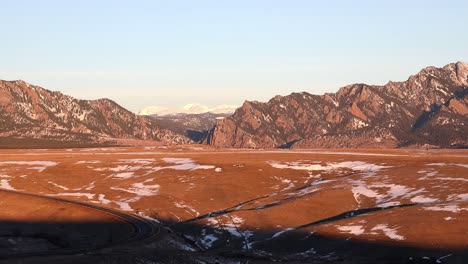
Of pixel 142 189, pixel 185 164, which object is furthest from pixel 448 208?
pixel 185 164

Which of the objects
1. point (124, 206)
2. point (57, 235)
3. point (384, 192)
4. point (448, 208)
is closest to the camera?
point (57, 235)

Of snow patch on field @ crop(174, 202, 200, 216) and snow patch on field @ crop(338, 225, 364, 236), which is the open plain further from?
snow patch on field @ crop(174, 202, 200, 216)

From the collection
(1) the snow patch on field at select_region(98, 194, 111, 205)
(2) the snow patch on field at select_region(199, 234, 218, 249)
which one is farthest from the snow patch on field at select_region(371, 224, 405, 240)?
(1) the snow patch on field at select_region(98, 194, 111, 205)

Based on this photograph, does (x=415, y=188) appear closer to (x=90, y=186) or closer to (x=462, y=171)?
(x=462, y=171)

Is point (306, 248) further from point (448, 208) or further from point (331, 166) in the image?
point (331, 166)

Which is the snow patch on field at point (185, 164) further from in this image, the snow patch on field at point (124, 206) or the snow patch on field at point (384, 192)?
the snow patch on field at point (384, 192)

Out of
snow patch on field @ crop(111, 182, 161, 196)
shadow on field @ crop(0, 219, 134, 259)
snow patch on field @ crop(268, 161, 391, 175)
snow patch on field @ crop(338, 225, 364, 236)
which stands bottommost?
shadow on field @ crop(0, 219, 134, 259)

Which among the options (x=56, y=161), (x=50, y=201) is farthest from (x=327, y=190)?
(x=56, y=161)

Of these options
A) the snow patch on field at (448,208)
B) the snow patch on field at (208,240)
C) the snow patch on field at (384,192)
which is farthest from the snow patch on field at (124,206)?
the snow patch on field at (448,208)
